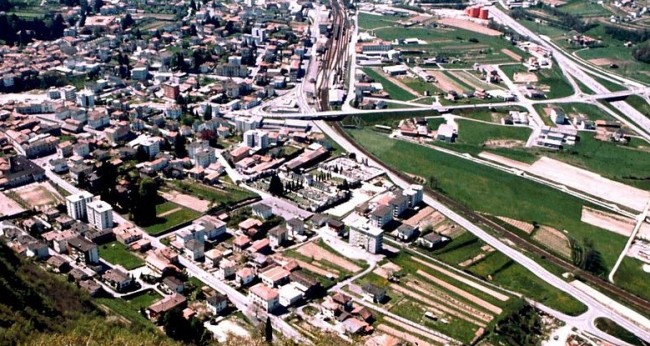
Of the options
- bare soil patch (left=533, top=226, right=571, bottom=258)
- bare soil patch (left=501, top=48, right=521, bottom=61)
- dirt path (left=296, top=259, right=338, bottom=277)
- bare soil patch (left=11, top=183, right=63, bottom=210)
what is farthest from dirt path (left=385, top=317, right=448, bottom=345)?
bare soil patch (left=501, top=48, right=521, bottom=61)

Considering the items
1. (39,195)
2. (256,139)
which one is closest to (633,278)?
(256,139)

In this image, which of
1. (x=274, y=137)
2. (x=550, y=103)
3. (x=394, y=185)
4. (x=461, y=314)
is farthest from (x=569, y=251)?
(x=550, y=103)

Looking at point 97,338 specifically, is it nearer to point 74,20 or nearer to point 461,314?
point 461,314

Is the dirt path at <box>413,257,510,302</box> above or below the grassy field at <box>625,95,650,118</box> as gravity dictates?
below

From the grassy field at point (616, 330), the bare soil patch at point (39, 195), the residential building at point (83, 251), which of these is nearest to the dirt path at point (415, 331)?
the grassy field at point (616, 330)

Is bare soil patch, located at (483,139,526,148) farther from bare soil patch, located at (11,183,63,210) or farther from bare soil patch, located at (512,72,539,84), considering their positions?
bare soil patch, located at (11,183,63,210)

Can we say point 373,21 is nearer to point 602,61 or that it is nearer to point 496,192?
point 602,61
